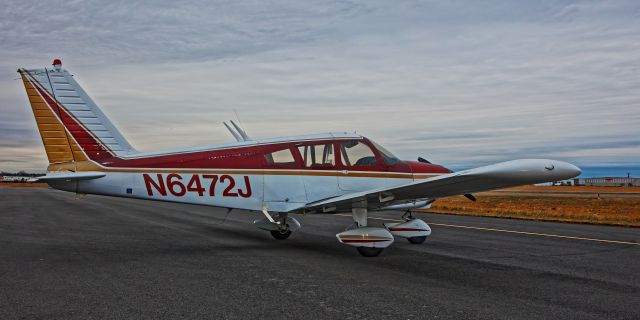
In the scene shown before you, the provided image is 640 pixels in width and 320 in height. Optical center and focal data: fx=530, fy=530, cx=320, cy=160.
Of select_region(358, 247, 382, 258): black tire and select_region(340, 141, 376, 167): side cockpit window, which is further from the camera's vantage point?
select_region(340, 141, 376, 167): side cockpit window

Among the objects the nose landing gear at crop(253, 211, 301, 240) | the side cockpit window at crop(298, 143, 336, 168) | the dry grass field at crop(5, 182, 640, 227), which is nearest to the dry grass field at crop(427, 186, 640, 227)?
the dry grass field at crop(5, 182, 640, 227)

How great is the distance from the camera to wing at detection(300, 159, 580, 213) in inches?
320

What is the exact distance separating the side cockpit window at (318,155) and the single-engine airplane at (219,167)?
0.02 meters

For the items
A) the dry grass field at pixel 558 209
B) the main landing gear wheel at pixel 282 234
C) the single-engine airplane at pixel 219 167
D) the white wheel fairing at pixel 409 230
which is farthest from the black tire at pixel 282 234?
the dry grass field at pixel 558 209

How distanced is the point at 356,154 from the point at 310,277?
13.7 ft

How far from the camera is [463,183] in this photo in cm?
938

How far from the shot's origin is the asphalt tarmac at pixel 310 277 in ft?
19.6

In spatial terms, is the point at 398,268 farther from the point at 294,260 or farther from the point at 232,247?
the point at 232,247

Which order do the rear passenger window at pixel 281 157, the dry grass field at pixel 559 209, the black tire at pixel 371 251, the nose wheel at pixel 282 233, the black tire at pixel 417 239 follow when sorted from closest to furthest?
the black tire at pixel 371 251 → the rear passenger window at pixel 281 157 → the black tire at pixel 417 239 → the nose wheel at pixel 282 233 → the dry grass field at pixel 559 209

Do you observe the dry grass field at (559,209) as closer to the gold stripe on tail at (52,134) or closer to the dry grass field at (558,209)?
the dry grass field at (558,209)

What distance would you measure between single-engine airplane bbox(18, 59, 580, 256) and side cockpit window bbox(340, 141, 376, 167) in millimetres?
22

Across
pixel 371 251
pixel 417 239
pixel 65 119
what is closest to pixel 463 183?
pixel 371 251

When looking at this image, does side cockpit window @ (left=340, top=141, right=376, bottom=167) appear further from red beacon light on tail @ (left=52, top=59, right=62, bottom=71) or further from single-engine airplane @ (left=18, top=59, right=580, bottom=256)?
red beacon light on tail @ (left=52, top=59, right=62, bottom=71)

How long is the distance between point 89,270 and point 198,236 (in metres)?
5.47
